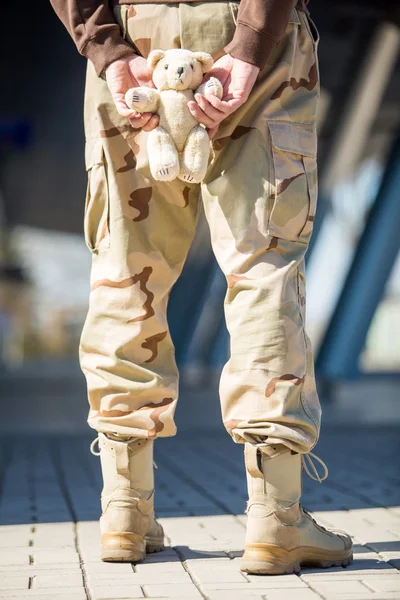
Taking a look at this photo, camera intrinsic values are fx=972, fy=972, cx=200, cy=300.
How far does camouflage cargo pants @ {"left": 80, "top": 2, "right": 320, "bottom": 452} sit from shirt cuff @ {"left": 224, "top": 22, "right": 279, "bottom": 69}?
0.08 m

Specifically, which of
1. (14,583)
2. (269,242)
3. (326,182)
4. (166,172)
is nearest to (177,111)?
(166,172)

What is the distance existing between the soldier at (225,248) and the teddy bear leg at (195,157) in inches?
2.9

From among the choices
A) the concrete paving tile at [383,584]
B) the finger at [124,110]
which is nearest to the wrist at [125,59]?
the finger at [124,110]

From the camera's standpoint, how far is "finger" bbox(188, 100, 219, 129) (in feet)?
7.96

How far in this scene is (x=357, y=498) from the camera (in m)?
3.75

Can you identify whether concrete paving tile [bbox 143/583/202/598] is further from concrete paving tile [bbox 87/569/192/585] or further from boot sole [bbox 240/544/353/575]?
boot sole [bbox 240/544/353/575]

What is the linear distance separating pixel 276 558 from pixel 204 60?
1.25 meters

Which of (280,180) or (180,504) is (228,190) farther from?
(180,504)

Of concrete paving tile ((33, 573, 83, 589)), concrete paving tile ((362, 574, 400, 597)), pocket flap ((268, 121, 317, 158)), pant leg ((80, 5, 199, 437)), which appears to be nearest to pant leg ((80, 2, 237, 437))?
pant leg ((80, 5, 199, 437))

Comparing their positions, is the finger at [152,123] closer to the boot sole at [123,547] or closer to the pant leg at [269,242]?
the pant leg at [269,242]

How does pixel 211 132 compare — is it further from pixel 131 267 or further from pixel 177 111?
pixel 131 267

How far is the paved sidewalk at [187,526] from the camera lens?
7.47ft

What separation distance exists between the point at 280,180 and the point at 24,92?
11.9 meters

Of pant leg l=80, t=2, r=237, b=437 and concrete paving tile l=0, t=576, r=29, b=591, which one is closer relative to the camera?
concrete paving tile l=0, t=576, r=29, b=591
